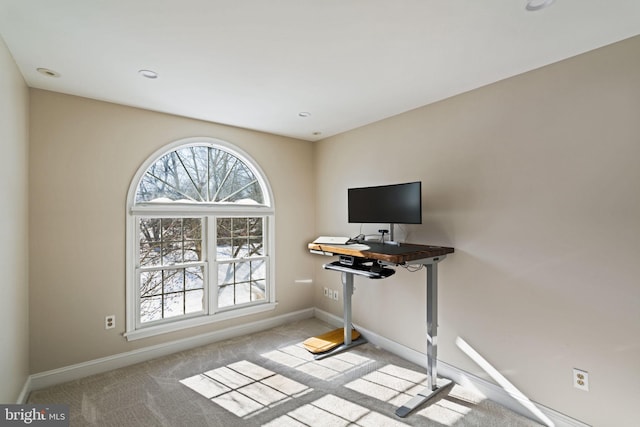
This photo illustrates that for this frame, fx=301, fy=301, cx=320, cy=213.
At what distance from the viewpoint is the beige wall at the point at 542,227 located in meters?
1.86

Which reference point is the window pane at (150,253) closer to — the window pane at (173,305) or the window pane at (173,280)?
the window pane at (173,280)

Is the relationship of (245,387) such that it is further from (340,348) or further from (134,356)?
(134,356)

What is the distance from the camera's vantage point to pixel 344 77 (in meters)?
2.40

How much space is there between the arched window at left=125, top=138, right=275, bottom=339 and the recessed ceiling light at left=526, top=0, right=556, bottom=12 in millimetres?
3026

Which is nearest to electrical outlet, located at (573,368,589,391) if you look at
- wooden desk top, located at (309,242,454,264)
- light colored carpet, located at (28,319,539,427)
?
light colored carpet, located at (28,319,539,427)

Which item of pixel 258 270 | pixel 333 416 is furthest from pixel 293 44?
pixel 258 270

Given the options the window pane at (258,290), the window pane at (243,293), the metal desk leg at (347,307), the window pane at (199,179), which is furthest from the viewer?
the window pane at (258,290)

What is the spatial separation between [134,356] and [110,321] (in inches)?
17.2

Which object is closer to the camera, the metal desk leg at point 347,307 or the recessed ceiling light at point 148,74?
the recessed ceiling light at point 148,74

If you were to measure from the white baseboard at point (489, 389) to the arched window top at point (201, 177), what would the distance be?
232cm

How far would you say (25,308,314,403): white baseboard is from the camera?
8.45 ft

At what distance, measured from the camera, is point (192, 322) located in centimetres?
337

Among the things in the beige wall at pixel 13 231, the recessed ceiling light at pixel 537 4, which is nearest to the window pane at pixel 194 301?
the beige wall at pixel 13 231

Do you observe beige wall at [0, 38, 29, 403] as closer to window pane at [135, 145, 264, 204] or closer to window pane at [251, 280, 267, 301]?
window pane at [135, 145, 264, 204]
